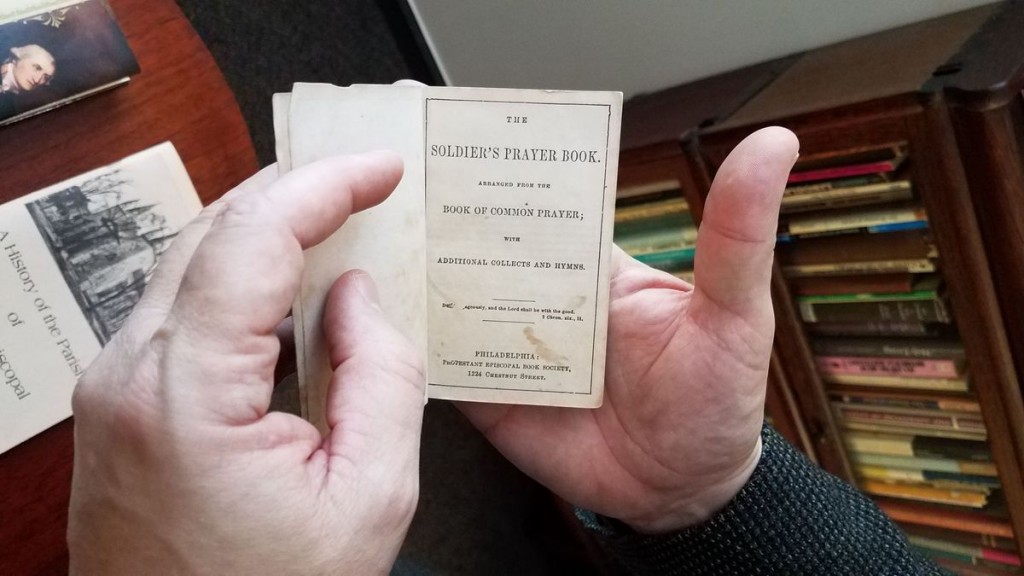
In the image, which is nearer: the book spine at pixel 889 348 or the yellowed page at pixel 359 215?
the yellowed page at pixel 359 215

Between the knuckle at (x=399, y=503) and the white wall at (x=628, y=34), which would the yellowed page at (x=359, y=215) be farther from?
the white wall at (x=628, y=34)

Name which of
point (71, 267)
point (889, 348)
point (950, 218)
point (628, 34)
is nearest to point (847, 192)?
point (950, 218)

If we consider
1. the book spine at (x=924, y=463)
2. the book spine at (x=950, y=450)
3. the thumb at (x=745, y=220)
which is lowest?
the book spine at (x=924, y=463)

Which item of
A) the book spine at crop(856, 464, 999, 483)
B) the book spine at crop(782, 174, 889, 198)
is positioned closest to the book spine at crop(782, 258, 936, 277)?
the book spine at crop(782, 174, 889, 198)

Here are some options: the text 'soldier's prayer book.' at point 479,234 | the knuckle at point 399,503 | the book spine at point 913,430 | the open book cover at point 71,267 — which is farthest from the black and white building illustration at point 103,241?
the book spine at point 913,430

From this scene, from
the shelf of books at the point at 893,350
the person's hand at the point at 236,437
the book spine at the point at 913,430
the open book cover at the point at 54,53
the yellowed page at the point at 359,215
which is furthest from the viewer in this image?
the book spine at the point at 913,430

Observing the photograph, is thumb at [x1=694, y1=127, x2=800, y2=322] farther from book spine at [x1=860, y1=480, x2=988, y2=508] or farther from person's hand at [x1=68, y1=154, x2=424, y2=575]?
book spine at [x1=860, y1=480, x2=988, y2=508]

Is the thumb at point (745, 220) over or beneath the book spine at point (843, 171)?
over

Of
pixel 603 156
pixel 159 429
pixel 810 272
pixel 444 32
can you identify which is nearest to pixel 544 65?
pixel 444 32
